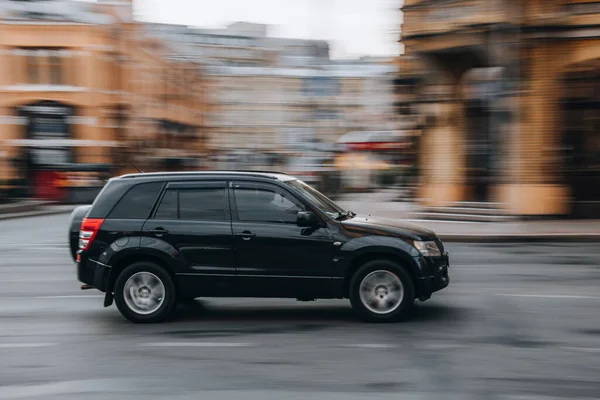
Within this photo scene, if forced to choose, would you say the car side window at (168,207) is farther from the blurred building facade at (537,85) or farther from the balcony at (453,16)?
the balcony at (453,16)

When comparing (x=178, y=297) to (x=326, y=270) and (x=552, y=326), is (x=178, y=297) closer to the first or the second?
(x=326, y=270)

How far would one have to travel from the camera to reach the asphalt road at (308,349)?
6230 millimetres

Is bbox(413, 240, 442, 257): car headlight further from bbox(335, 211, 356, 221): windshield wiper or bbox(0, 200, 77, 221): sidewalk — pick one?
bbox(0, 200, 77, 221): sidewalk

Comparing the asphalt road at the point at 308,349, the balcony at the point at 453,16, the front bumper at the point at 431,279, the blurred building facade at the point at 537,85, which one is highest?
the balcony at the point at 453,16

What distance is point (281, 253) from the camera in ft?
27.9

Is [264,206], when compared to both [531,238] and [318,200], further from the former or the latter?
[531,238]

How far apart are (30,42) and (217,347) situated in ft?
113

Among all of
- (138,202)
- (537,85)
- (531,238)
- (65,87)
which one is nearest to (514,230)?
(531,238)

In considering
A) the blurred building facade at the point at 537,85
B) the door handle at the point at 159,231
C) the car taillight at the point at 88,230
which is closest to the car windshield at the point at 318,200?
the door handle at the point at 159,231

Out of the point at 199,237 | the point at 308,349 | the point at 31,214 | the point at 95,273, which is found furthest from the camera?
the point at 31,214

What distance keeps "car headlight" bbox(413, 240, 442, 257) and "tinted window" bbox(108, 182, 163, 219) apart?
2732 mm

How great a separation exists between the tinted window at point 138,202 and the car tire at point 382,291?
7.37 ft

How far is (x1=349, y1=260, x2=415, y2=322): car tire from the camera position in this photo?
841 cm

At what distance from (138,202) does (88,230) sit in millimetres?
585
